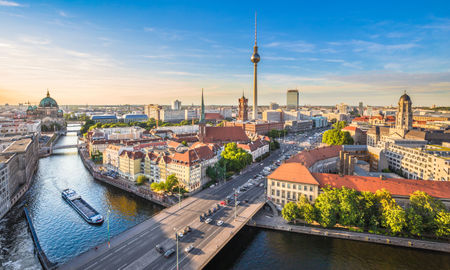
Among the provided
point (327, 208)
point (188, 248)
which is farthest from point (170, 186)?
point (327, 208)

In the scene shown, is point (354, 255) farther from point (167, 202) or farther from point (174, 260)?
point (167, 202)

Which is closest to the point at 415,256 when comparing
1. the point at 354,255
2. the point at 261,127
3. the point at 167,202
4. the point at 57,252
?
the point at 354,255

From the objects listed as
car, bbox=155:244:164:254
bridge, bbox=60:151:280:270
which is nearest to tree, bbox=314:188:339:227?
bridge, bbox=60:151:280:270

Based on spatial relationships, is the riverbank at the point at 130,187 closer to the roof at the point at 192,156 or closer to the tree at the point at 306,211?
the roof at the point at 192,156

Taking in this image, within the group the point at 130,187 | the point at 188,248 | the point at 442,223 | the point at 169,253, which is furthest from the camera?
the point at 130,187

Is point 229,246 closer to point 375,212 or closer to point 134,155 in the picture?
point 375,212

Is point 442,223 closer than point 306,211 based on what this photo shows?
Yes
